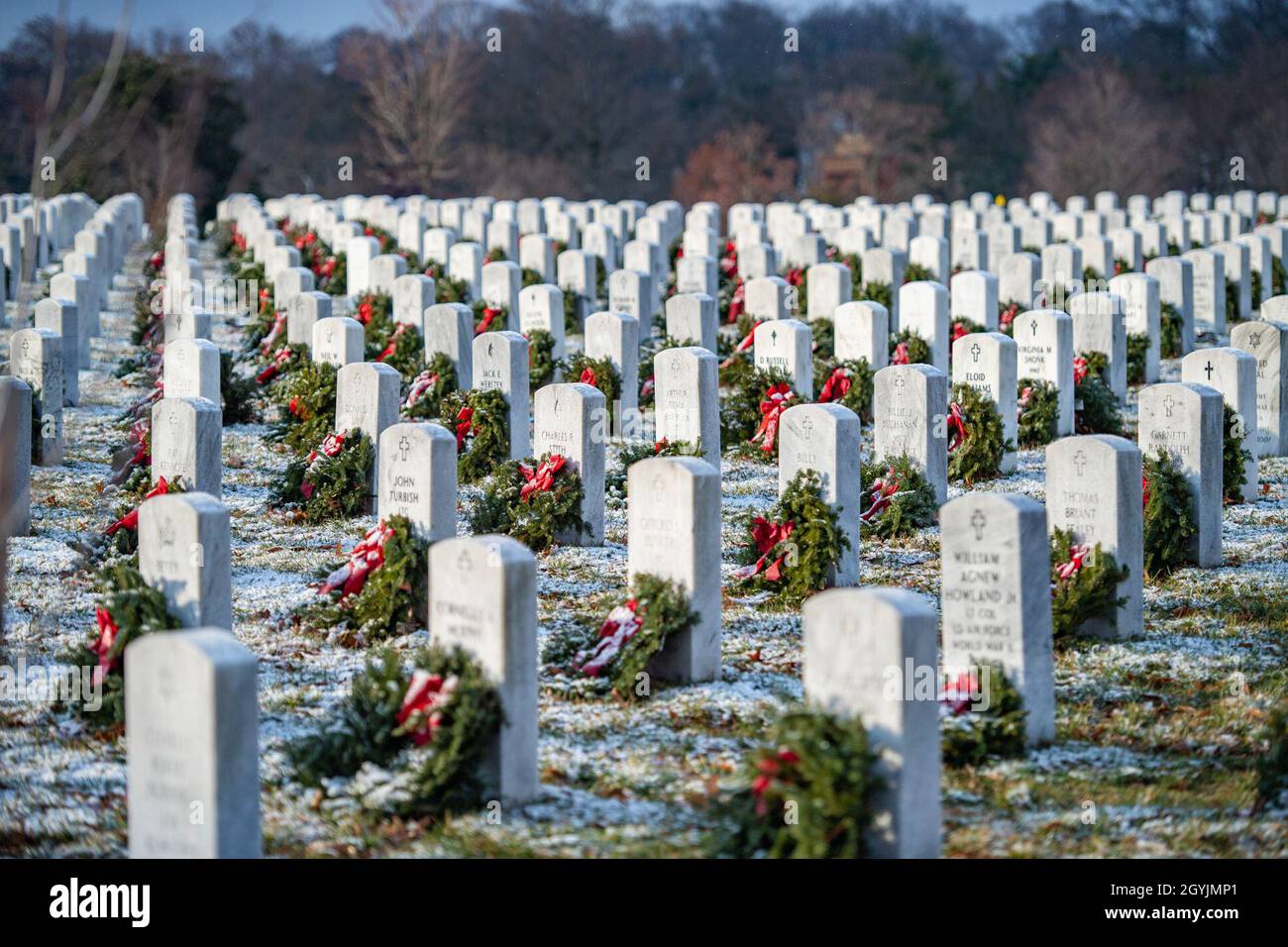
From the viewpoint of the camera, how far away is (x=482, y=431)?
42.8ft

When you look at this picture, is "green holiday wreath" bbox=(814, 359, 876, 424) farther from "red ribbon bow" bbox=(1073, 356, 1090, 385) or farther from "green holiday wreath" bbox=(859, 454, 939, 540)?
"green holiday wreath" bbox=(859, 454, 939, 540)

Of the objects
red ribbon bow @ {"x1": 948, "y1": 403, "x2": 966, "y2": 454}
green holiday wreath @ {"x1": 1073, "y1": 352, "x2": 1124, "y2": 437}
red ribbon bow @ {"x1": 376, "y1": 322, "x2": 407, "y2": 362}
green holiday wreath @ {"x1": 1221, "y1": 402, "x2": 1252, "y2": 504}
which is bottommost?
green holiday wreath @ {"x1": 1221, "y1": 402, "x2": 1252, "y2": 504}

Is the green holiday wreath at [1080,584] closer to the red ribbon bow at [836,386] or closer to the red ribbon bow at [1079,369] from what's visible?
the red ribbon bow at [836,386]

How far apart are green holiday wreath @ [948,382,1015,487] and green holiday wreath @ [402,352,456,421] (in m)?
4.37

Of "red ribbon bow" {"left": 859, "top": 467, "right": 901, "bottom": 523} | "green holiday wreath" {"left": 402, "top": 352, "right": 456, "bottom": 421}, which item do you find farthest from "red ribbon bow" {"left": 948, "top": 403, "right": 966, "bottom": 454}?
"green holiday wreath" {"left": 402, "top": 352, "right": 456, "bottom": 421}

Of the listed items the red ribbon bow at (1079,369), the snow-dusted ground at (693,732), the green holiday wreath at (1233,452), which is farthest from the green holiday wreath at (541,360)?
the green holiday wreath at (1233,452)

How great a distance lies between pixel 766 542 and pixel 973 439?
3299 millimetres

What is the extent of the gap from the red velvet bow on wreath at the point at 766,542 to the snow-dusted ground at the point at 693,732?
1.12 ft

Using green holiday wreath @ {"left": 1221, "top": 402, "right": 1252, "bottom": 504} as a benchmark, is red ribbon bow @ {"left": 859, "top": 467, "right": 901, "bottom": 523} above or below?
below

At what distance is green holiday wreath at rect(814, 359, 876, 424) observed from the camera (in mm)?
14469

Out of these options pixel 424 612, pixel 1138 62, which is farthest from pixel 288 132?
pixel 424 612

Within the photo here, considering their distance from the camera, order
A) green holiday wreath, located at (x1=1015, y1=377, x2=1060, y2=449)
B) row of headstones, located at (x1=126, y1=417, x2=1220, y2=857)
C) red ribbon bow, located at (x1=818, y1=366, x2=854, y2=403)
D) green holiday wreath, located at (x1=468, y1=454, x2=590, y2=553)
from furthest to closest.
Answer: red ribbon bow, located at (x1=818, y1=366, x2=854, y2=403) → green holiday wreath, located at (x1=1015, y1=377, x2=1060, y2=449) → green holiday wreath, located at (x1=468, y1=454, x2=590, y2=553) → row of headstones, located at (x1=126, y1=417, x2=1220, y2=857)

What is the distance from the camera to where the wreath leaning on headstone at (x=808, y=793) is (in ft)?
19.3
